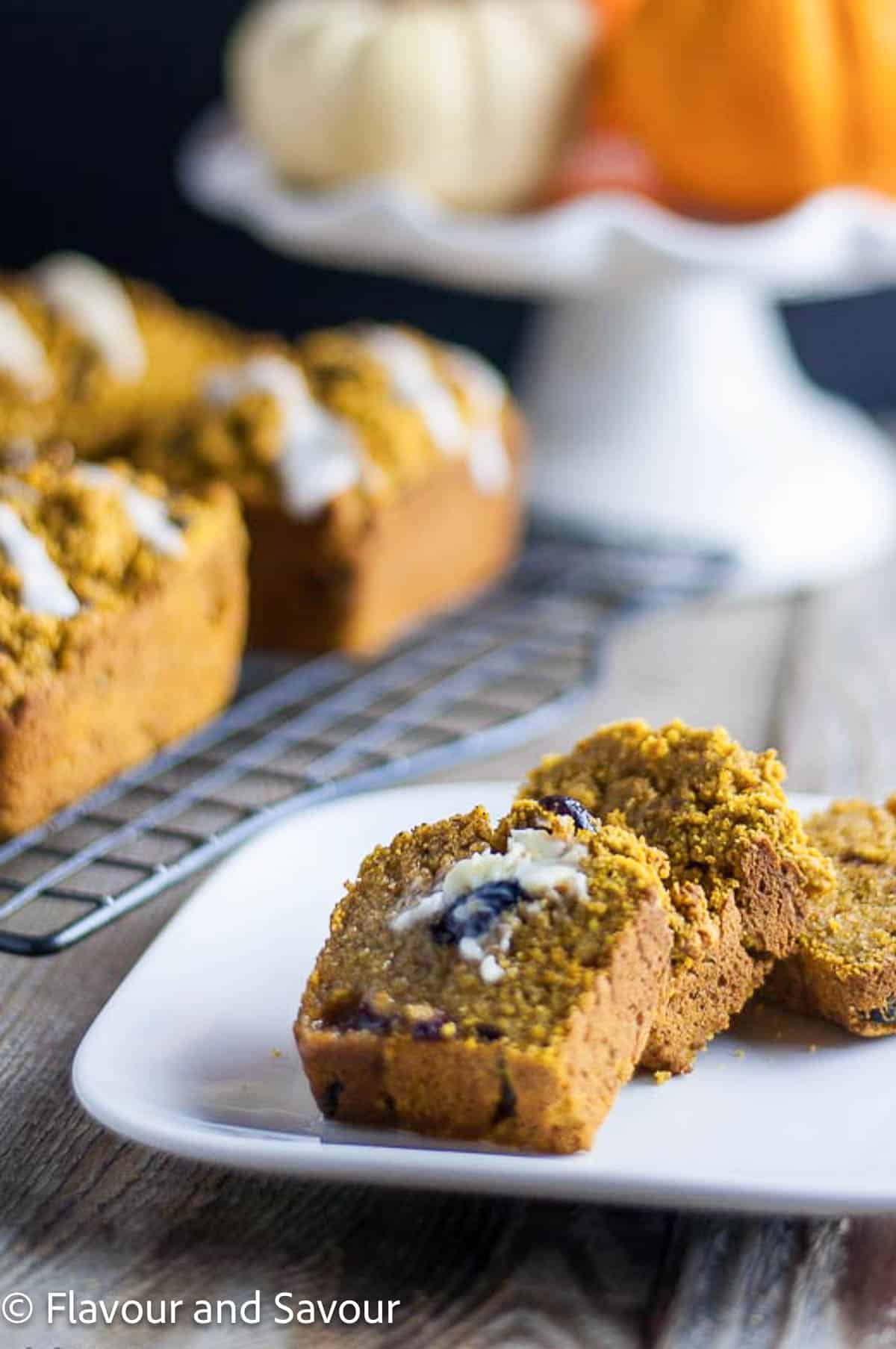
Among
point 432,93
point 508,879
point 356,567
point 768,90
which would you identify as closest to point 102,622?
point 356,567

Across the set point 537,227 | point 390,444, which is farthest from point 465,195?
point 390,444

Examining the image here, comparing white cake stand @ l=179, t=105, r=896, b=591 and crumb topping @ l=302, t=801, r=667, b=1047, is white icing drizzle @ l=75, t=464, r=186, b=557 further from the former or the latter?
crumb topping @ l=302, t=801, r=667, b=1047

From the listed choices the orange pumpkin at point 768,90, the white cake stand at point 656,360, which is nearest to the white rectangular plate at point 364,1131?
the white cake stand at point 656,360

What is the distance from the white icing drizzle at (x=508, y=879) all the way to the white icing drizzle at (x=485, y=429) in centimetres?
150

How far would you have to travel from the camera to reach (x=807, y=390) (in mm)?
3338

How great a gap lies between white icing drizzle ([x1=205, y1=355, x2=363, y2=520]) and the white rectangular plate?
909 millimetres

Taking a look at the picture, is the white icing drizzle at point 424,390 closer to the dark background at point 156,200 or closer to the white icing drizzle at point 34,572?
the white icing drizzle at point 34,572

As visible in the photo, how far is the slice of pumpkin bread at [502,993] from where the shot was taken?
1.25 m

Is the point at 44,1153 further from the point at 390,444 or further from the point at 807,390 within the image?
the point at 807,390

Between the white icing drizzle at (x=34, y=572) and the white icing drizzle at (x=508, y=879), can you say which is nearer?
the white icing drizzle at (x=508, y=879)

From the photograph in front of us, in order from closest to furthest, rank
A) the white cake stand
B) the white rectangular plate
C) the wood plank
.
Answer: the white rectangular plate, the wood plank, the white cake stand
